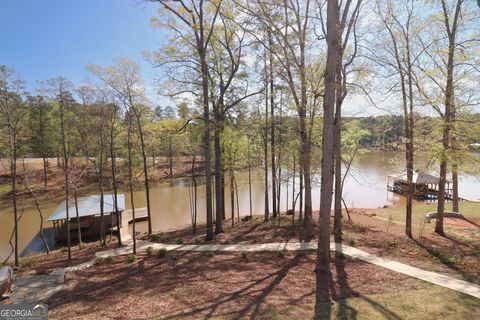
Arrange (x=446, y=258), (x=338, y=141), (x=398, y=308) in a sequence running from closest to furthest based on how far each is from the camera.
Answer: (x=398, y=308)
(x=446, y=258)
(x=338, y=141)

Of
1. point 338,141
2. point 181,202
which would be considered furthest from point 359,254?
point 181,202

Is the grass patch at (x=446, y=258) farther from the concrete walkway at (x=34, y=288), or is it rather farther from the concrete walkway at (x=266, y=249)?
the concrete walkway at (x=34, y=288)

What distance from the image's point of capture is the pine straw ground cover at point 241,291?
487 cm

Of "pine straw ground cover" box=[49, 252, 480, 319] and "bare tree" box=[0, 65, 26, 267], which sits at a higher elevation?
"bare tree" box=[0, 65, 26, 267]

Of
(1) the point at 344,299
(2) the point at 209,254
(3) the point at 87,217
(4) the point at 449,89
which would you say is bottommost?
(3) the point at 87,217

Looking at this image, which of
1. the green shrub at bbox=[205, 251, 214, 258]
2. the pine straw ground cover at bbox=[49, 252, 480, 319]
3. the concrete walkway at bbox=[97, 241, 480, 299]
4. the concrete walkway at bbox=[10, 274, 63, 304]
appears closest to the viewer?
the pine straw ground cover at bbox=[49, 252, 480, 319]

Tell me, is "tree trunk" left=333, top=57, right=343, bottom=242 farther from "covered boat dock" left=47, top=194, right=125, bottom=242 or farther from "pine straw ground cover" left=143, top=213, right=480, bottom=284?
"covered boat dock" left=47, top=194, right=125, bottom=242

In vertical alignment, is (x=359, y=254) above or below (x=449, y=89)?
below

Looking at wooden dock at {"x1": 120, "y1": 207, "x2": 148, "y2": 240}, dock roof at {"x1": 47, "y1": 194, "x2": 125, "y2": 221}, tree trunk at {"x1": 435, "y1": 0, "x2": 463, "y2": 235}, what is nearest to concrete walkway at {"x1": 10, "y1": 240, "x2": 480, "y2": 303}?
tree trunk at {"x1": 435, "y1": 0, "x2": 463, "y2": 235}

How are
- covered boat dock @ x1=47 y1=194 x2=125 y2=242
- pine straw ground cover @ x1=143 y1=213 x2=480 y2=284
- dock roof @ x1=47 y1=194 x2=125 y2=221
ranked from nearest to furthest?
pine straw ground cover @ x1=143 y1=213 x2=480 y2=284 → dock roof @ x1=47 y1=194 x2=125 y2=221 → covered boat dock @ x1=47 y1=194 x2=125 y2=242

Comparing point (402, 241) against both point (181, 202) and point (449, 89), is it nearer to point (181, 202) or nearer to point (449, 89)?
point (449, 89)

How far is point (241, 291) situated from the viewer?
589 cm

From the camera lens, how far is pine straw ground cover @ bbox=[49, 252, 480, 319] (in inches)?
192

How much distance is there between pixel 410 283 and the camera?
5.92 m
